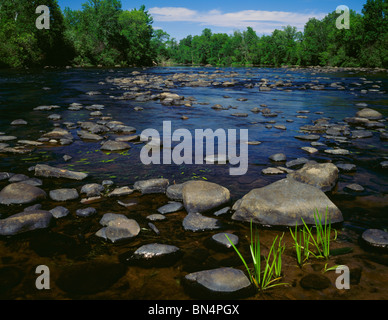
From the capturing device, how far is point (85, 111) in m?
8.73

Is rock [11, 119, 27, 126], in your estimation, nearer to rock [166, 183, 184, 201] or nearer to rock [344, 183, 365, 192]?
rock [166, 183, 184, 201]

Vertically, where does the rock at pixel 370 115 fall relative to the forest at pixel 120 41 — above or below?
below

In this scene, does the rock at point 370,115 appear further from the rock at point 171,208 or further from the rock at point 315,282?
the rock at point 315,282

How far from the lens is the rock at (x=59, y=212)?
2.93m

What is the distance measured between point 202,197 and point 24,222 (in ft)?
5.91

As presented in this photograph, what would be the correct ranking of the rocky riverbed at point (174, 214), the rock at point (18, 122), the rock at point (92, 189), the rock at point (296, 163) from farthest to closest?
1. the rock at point (18, 122)
2. the rock at point (296, 163)
3. the rock at point (92, 189)
4. the rocky riverbed at point (174, 214)

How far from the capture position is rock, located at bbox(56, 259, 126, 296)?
2.01 metres

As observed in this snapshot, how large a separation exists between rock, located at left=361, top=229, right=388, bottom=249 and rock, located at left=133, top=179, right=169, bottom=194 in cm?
224

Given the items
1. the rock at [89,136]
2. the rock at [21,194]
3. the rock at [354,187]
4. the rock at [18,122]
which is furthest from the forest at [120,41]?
the rock at [354,187]

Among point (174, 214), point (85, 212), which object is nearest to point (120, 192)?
point (85, 212)

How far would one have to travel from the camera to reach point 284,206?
2.90 m

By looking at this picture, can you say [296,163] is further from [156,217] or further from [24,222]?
[24,222]

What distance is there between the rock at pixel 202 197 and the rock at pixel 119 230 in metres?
0.67

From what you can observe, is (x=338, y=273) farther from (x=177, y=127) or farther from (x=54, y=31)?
(x=54, y=31)
